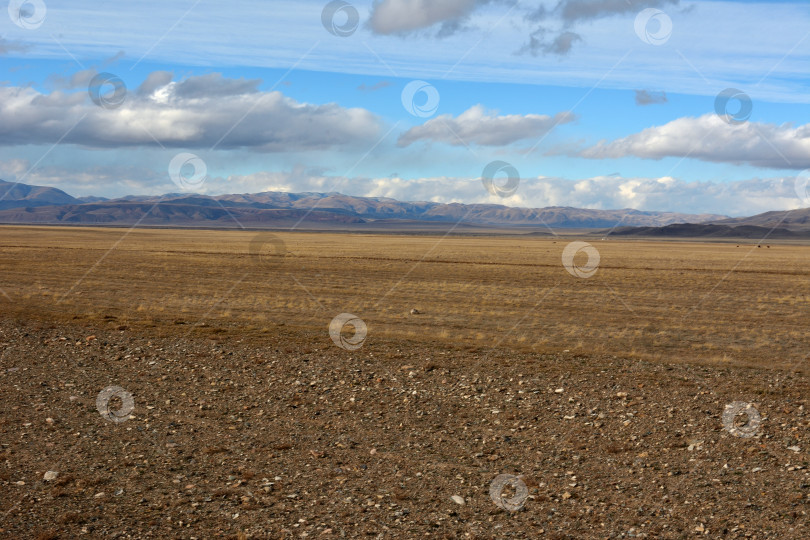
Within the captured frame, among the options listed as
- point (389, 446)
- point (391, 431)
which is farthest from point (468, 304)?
point (389, 446)

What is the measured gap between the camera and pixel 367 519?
7.87 m

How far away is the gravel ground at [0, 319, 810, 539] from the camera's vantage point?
308 inches

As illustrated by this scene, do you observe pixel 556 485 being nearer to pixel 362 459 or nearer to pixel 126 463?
pixel 362 459

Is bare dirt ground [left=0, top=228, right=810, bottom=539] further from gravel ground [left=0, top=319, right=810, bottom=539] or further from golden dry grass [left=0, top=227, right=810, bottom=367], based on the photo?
golden dry grass [left=0, top=227, right=810, bottom=367]

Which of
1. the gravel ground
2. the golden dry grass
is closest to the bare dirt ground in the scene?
the gravel ground

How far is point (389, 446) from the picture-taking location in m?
10.3

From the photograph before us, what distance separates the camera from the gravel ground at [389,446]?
7812mm

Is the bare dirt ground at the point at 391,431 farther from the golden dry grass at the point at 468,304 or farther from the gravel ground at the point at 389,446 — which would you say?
the golden dry grass at the point at 468,304

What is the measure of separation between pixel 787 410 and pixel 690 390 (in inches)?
68.3

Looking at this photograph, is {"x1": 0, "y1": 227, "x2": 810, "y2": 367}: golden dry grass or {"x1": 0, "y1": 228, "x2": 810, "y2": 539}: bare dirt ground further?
{"x1": 0, "y1": 227, "x2": 810, "y2": 367}: golden dry grass

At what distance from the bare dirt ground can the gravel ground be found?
4 centimetres

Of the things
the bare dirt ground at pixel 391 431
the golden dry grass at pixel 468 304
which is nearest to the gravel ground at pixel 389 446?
the bare dirt ground at pixel 391 431

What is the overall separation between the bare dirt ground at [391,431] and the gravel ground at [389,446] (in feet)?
0.13

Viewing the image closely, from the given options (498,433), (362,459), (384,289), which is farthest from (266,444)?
(384,289)
